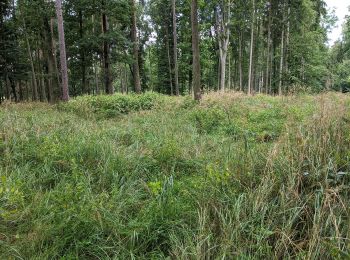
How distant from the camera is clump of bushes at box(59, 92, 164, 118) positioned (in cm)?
1031

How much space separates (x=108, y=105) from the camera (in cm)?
1157

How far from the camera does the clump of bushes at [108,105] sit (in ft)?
33.8

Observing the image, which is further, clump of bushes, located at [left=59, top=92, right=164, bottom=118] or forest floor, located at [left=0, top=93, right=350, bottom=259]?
clump of bushes, located at [left=59, top=92, right=164, bottom=118]

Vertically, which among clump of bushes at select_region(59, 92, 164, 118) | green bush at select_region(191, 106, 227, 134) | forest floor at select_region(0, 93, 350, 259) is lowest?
forest floor at select_region(0, 93, 350, 259)

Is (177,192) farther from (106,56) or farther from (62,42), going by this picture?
(106,56)

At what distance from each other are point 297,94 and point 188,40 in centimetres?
1775

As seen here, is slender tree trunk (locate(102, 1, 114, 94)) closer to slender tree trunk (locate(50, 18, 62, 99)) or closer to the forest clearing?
slender tree trunk (locate(50, 18, 62, 99))

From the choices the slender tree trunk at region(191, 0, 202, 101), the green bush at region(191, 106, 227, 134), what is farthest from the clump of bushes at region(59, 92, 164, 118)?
the green bush at region(191, 106, 227, 134)

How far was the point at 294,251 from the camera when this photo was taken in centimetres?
215

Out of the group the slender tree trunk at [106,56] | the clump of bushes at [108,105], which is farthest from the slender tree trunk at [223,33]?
the clump of bushes at [108,105]

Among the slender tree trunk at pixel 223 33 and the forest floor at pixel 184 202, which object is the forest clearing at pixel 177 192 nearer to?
the forest floor at pixel 184 202

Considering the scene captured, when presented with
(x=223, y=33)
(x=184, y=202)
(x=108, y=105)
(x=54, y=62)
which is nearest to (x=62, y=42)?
(x=108, y=105)

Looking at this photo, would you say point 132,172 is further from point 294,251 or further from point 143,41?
point 143,41

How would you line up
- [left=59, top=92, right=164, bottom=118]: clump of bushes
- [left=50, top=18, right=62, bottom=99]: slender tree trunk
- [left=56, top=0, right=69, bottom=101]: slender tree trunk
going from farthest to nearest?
1. [left=50, top=18, right=62, bottom=99]: slender tree trunk
2. [left=56, top=0, right=69, bottom=101]: slender tree trunk
3. [left=59, top=92, right=164, bottom=118]: clump of bushes
